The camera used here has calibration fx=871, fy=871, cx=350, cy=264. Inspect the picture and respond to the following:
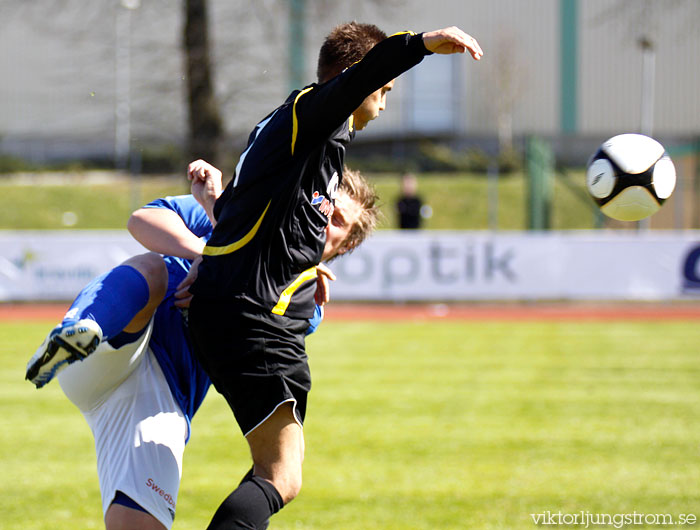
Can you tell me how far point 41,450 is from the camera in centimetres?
614

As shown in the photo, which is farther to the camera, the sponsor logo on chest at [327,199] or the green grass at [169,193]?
the green grass at [169,193]

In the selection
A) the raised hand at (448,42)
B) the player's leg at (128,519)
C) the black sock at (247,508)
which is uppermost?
the raised hand at (448,42)

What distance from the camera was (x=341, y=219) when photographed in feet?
11.7

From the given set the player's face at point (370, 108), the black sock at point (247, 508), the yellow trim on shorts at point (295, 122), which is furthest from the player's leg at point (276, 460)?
the player's face at point (370, 108)

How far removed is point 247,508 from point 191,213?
1.32m

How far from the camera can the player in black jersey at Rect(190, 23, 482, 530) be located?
2.99 m

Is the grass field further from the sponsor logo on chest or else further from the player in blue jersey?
the sponsor logo on chest

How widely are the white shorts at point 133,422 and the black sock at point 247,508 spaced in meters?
0.35

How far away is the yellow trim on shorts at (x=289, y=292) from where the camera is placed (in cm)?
312

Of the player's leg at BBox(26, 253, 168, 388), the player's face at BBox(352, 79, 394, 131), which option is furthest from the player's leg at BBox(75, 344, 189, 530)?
the player's face at BBox(352, 79, 394, 131)

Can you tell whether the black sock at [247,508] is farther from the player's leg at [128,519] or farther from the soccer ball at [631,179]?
the soccer ball at [631,179]

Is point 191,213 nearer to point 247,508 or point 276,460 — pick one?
point 276,460

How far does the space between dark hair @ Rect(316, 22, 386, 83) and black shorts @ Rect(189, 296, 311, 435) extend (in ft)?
2.96

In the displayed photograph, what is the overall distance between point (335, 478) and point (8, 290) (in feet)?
35.2
